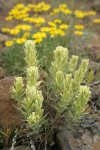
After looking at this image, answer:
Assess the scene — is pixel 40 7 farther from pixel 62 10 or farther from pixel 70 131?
pixel 70 131

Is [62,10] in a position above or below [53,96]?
above

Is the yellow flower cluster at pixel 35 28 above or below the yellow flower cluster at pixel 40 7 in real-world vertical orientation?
below

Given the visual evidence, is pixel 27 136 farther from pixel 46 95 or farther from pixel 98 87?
pixel 98 87

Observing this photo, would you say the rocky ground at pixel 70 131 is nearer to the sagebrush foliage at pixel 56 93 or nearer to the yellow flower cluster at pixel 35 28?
the sagebrush foliage at pixel 56 93

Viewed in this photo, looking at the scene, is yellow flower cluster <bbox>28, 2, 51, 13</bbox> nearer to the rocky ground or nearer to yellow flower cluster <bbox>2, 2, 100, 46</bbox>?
yellow flower cluster <bbox>2, 2, 100, 46</bbox>

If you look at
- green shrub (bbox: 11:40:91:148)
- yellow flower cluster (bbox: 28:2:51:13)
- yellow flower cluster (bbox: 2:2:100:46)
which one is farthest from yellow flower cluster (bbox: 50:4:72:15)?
green shrub (bbox: 11:40:91:148)

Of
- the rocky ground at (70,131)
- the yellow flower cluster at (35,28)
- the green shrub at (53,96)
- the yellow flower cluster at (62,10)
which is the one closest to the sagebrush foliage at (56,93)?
the green shrub at (53,96)

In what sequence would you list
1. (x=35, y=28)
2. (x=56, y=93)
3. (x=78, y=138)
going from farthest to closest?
(x=35, y=28) < (x=78, y=138) < (x=56, y=93)

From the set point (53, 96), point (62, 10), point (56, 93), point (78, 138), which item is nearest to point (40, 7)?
point (62, 10)
